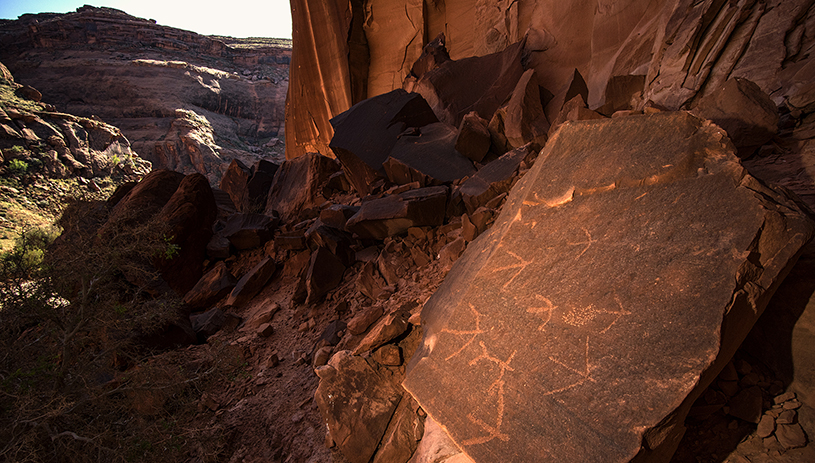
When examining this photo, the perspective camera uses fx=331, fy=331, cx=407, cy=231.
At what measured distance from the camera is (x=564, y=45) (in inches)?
217

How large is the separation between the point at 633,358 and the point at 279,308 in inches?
143

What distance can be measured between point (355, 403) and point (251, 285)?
306cm

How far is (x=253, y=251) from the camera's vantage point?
5.68m

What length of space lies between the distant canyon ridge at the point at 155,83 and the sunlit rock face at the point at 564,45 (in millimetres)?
13035

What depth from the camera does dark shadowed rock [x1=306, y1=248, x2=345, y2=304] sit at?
3629mm

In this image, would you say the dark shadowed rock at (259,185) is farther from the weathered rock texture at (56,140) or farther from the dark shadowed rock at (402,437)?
the weathered rock texture at (56,140)

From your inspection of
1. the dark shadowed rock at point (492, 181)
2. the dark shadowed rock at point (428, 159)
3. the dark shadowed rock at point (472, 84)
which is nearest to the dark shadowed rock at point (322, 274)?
the dark shadowed rock at point (428, 159)

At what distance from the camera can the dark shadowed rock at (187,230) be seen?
5.24 m

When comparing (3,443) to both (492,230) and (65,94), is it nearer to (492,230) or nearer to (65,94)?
(492,230)

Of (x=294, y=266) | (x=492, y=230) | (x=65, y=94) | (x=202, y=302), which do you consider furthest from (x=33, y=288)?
(x=65, y=94)

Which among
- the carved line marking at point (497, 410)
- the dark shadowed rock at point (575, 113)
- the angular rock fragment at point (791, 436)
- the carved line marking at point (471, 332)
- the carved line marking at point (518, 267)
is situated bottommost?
the angular rock fragment at point (791, 436)

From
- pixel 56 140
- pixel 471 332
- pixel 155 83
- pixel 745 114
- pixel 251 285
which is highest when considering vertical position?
pixel 155 83

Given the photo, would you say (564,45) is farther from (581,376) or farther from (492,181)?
(581,376)

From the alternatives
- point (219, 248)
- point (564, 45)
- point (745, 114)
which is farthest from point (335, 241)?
point (564, 45)
